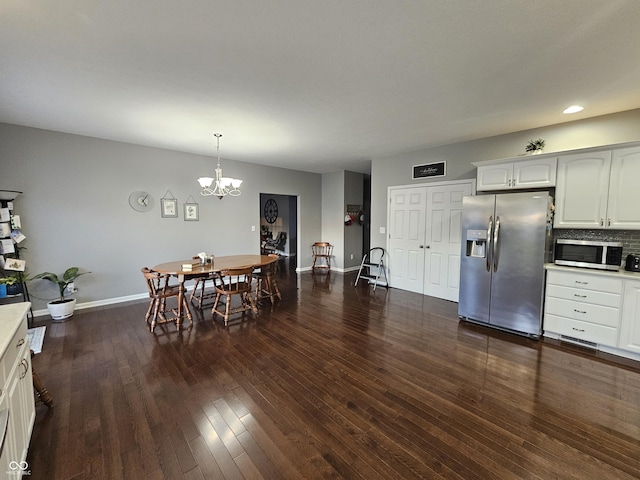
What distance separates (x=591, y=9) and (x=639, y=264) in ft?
8.81

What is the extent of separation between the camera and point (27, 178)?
376 centimetres

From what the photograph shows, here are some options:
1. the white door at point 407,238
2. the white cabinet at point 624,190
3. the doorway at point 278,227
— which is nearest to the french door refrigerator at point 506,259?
the white cabinet at point 624,190

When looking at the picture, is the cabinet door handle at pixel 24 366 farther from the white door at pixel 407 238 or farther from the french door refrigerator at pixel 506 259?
the white door at pixel 407 238

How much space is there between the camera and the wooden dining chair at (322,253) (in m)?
7.28

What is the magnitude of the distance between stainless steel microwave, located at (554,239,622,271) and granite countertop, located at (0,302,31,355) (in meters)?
4.80

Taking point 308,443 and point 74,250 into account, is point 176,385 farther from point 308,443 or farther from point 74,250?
point 74,250

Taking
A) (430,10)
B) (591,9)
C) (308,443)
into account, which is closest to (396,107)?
(430,10)

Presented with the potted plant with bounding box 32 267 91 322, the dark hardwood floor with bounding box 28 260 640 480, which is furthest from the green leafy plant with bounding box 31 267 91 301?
the dark hardwood floor with bounding box 28 260 640 480

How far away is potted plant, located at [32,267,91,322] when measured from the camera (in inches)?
147

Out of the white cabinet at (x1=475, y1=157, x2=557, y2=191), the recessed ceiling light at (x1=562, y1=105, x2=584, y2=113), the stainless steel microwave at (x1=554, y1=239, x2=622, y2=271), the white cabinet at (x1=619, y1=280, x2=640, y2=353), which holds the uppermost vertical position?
the recessed ceiling light at (x1=562, y1=105, x2=584, y2=113)

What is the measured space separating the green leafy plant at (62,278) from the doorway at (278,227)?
Result: 5554 millimetres

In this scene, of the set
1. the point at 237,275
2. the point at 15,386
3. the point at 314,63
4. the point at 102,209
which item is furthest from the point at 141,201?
the point at 314,63

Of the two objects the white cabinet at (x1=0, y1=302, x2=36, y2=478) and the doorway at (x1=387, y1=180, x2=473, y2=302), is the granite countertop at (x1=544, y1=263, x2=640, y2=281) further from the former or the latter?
the white cabinet at (x1=0, y1=302, x2=36, y2=478)

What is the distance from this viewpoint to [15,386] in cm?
140
